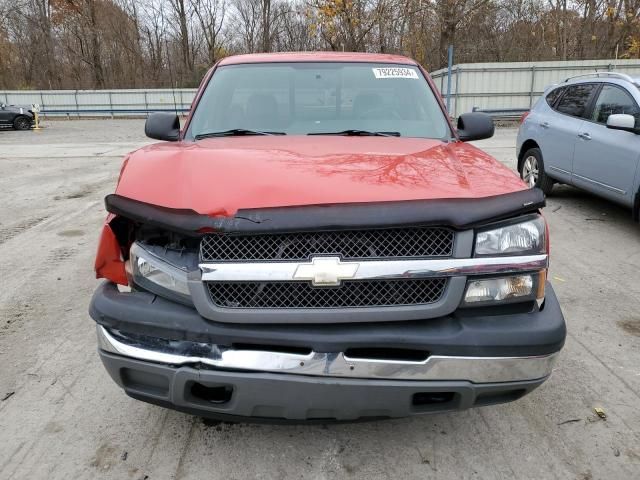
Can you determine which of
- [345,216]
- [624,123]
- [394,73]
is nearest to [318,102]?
[394,73]

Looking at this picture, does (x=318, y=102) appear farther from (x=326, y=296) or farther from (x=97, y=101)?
(x=97, y=101)

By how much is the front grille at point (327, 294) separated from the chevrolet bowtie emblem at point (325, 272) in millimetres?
35

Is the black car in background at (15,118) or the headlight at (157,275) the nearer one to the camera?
the headlight at (157,275)

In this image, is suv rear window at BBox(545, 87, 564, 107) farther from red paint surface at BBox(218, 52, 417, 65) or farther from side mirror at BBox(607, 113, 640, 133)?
red paint surface at BBox(218, 52, 417, 65)

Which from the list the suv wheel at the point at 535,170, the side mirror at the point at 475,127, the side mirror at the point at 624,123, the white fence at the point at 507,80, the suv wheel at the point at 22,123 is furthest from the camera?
the suv wheel at the point at 22,123

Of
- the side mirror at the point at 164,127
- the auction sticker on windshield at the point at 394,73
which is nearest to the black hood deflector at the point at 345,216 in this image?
the side mirror at the point at 164,127

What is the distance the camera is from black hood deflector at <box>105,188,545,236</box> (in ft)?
6.10

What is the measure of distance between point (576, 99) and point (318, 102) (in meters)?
4.90

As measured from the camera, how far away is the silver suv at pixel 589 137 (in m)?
5.58

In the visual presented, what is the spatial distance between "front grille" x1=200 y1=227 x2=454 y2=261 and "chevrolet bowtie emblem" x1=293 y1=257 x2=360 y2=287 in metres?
0.04

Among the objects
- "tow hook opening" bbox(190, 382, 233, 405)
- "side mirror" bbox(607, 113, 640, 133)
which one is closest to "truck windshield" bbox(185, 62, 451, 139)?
"tow hook opening" bbox(190, 382, 233, 405)

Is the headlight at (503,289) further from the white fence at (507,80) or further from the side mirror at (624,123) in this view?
the white fence at (507,80)

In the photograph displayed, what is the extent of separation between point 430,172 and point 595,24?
1271 inches

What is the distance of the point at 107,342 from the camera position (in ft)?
6.66
